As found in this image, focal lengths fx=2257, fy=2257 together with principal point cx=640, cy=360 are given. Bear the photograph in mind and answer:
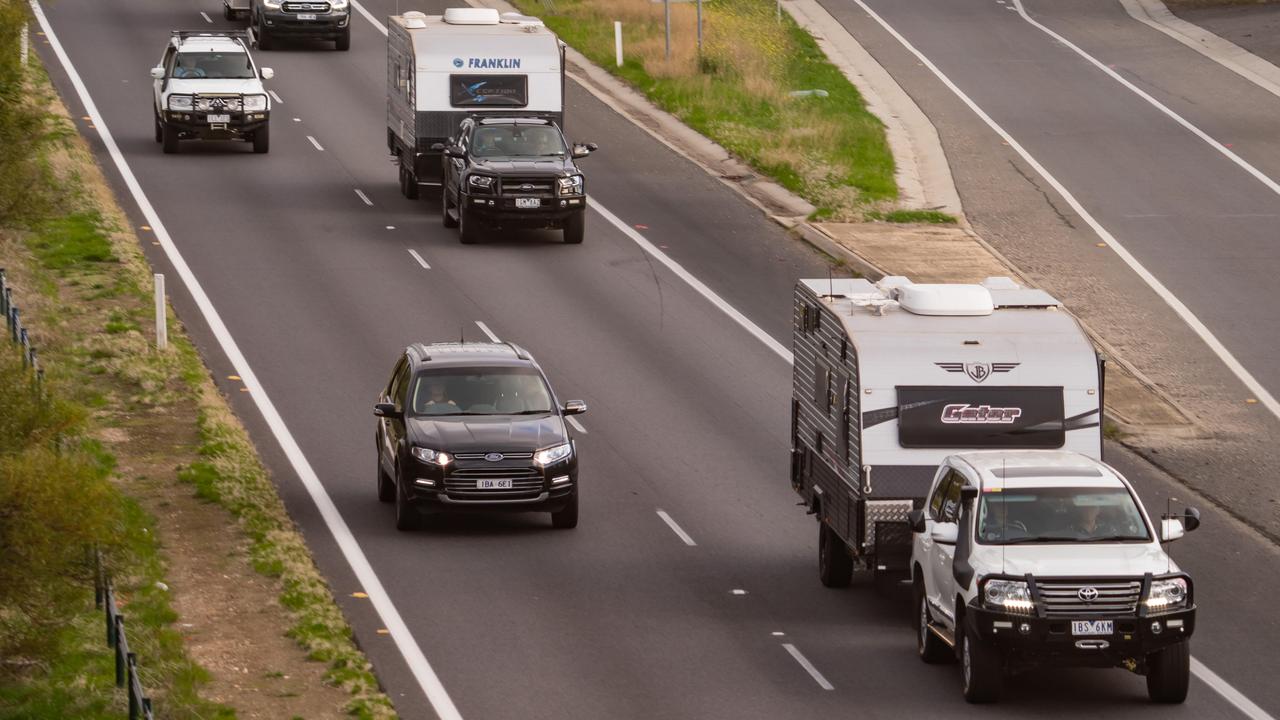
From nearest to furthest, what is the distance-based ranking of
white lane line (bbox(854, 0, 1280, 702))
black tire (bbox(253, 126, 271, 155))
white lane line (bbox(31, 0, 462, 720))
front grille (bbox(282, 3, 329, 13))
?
1. white lane line (bbox(31, 0, 462, 720))
2. white lane line (bbox(854, 0, 1280, 702))
3. black tire (bbox(253, 126, 271, 155))
4. front grille (bbox(282, 3, 329, 13))

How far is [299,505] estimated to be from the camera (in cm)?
2505

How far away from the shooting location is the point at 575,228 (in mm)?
39375

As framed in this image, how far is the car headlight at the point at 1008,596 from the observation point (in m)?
18.1

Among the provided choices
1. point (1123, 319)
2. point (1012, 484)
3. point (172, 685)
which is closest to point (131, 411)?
point (172, 685)

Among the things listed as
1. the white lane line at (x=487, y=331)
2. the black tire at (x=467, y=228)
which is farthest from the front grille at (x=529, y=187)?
the white lane line at (x=487, y=331)

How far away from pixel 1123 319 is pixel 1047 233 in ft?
17.5

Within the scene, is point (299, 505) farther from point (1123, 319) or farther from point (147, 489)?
point (1123, 319)

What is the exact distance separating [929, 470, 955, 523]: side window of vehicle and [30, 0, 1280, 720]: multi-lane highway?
4.15ft

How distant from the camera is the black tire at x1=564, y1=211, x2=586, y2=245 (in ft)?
129

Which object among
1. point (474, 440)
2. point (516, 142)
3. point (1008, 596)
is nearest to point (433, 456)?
point (474, 440)

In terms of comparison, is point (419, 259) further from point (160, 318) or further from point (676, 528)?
point (676, 528)

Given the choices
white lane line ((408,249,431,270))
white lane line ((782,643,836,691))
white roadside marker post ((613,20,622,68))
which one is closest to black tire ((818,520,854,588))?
white lane line ((782,643,836,691))

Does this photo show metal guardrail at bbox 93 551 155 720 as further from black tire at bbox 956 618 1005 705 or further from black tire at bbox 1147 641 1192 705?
black tire at bbox 1147 641 1192 705

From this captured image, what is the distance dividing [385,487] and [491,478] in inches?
81.2
